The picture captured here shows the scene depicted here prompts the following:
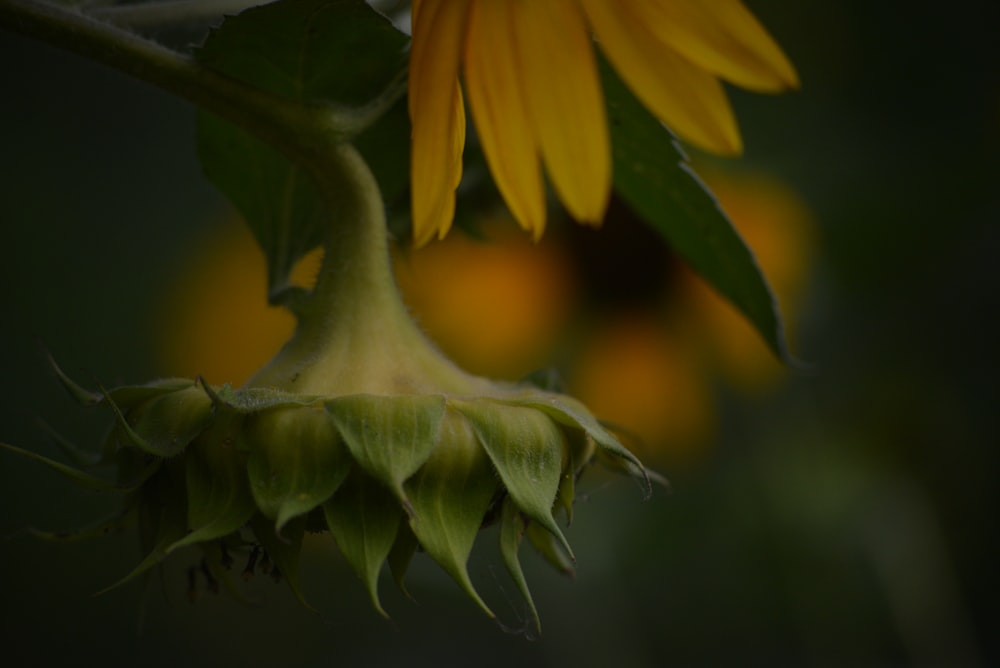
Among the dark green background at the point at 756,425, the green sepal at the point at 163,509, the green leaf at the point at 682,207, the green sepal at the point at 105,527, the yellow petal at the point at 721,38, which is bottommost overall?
the dark green background at the point at 756,425

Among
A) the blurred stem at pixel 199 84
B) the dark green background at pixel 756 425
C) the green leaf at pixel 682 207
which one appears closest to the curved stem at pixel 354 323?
the blurred stem at pixel 199 84

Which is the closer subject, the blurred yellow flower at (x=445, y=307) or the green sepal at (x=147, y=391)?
the green sepal at (x=147, y=391)

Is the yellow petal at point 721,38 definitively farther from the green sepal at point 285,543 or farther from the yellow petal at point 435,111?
the green sepal at point 285,543

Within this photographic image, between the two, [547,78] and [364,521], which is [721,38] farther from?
[364,521]

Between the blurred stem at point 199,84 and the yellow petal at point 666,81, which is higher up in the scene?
the yellow petal at point 666,81

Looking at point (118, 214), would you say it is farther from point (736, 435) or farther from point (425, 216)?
point (425, 216)

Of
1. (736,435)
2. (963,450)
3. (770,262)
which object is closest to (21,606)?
(736,435)

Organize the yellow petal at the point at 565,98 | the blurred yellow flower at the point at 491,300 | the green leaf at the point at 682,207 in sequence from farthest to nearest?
the blurred yellow flower at the point at 491,300 < the green leaf at the point at 682,207 < the yellow petal at the point at 565,98

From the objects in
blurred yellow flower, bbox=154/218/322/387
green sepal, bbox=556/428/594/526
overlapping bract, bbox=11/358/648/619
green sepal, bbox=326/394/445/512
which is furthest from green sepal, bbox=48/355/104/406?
blurred yellow flower, bbox=154/218/322/387

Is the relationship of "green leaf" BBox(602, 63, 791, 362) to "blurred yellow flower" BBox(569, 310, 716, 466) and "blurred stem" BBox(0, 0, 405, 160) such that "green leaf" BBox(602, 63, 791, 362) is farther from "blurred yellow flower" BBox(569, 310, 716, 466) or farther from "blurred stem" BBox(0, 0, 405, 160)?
"blurred yellow flower" BBox(569, 310, 716, 466)
